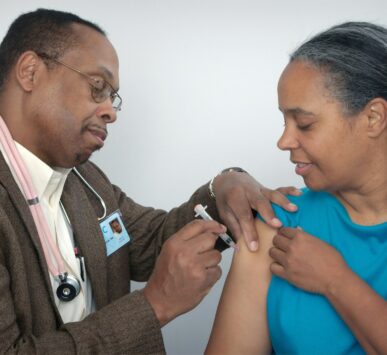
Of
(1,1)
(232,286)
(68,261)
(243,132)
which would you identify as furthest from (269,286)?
(1,1)

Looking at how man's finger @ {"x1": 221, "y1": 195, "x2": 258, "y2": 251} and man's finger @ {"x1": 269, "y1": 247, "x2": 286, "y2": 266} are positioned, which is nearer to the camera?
man's finger @ {"x1": 269, "y1": 247, "x2": 286, "y2": 266}

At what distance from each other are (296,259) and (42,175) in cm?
84

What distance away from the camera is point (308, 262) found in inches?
51.7

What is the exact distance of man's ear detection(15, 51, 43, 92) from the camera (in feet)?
5.50

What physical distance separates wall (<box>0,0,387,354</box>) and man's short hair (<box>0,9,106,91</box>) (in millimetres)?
723

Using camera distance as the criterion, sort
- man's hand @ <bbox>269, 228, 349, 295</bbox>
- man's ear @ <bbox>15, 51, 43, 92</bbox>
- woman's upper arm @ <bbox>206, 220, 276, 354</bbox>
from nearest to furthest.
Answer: man's hand @ <bbox>269, 228, 349, 295</bbox>, woman's upper arm @ <bbox>206, 220, 276, 354</bbox>, man's ear @ <bbox>15, 51, 43, 92</bbox>

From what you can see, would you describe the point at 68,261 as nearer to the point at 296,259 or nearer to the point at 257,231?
the point at 257,231

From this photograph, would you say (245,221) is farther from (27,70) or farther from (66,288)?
(27,70)

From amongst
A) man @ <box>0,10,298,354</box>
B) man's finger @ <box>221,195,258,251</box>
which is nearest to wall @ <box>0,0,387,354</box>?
man @ <box>0,10,298,354</box>

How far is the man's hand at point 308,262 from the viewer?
128 cm

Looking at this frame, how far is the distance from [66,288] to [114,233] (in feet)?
1.18

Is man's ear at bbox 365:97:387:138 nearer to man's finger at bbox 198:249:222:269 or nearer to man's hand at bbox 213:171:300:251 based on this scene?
man's hand at bbox 213:171:300:251

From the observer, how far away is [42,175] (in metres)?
1.67

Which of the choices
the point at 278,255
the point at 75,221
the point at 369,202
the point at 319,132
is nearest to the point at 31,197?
the point at 75,221
